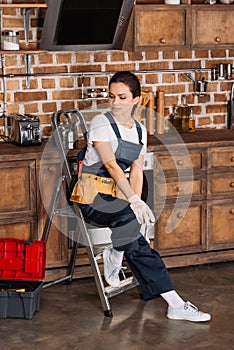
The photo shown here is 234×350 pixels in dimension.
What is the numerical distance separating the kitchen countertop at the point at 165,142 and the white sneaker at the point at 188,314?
1.12 meters

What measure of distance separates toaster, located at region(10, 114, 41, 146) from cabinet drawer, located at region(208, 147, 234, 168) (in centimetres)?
114

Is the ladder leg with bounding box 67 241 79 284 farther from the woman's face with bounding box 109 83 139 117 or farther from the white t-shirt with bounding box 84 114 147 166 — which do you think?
the woman's face with bounding box 109 83 139 117

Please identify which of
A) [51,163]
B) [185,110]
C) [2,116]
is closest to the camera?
[51,163]

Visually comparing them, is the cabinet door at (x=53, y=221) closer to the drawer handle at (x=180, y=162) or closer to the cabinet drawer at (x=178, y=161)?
the cabinet drawer at (x=178, y=161)

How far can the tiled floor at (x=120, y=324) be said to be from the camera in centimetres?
396

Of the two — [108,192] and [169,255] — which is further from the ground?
[108,192]

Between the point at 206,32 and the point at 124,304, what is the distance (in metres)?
1.94

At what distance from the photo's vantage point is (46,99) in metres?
5.21

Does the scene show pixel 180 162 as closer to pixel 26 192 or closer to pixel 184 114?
pixel 184 114

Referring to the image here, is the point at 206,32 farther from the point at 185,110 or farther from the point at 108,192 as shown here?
the point at 108,192

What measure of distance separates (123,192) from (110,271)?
→ 1.76 ft

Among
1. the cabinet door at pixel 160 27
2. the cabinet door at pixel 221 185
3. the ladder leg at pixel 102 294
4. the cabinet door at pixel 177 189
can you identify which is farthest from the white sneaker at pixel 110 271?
the cabinet door at pixel 160 27

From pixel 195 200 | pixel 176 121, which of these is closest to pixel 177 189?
pixel 195 200

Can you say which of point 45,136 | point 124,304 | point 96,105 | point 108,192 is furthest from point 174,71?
point 124,304
